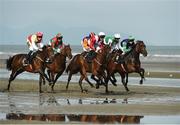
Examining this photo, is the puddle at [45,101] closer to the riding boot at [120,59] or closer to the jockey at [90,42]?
the riding boot at [120,59]

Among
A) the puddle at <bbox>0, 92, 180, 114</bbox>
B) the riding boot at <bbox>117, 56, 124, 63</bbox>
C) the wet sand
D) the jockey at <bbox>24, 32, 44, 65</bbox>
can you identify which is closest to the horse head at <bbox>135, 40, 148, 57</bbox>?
the riding boot at <bbox>117, 56, 124, 63</bbox>

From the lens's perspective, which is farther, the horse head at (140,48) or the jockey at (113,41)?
the horse head at (140,48)

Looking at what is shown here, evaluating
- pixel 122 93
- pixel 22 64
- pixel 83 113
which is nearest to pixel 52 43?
pixel 22 64

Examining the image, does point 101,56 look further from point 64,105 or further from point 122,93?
point 64,105

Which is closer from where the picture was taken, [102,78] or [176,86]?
[102,78]

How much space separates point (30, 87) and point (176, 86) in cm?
779

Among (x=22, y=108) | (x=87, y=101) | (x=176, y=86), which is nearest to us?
(x=22, y=108)

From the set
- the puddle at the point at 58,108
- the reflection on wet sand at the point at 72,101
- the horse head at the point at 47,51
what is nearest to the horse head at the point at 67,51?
the horse head at the point at 47,51

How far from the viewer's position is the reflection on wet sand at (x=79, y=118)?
1847 centimetres

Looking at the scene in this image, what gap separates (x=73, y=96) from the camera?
26578mm

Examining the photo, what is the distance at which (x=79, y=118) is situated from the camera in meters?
18.9

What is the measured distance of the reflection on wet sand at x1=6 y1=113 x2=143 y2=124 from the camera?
18.5 meters

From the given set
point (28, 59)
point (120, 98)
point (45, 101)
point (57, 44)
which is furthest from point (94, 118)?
point (28, 59)

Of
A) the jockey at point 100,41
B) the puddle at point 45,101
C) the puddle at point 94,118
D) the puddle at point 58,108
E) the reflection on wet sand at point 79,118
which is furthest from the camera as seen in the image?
the jockey at point 100,41
